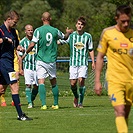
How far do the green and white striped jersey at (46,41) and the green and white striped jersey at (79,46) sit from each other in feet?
3.30

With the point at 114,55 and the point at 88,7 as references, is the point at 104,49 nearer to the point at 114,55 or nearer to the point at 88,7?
the point at 114,55

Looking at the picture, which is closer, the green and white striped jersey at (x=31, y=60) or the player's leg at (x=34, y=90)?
the player's leg at (x=34, y=90)

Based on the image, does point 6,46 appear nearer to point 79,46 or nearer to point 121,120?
point 79,46

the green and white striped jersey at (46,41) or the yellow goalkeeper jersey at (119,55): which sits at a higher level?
the yellow goalkeeper jersey at (119,55)

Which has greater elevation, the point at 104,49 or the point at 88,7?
the point at 104,49

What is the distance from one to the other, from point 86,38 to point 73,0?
2773 inches

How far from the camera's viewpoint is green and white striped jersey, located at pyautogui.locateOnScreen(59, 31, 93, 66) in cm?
1812

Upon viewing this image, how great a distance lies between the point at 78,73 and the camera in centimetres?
1814

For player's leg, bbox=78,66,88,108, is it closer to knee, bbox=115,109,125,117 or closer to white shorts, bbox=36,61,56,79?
white shorts, bbox=36,61,56,79

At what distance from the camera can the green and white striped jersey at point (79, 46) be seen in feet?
59.5

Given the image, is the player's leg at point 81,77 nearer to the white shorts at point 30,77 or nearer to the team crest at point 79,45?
the team crest at point 79,45

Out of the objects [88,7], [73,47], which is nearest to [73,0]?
[88,7]

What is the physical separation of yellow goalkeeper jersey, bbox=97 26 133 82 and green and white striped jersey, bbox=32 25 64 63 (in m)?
6.18

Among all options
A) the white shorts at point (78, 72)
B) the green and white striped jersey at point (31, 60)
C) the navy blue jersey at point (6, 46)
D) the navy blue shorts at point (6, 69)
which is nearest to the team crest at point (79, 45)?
the white shorts at point (78, 72)
